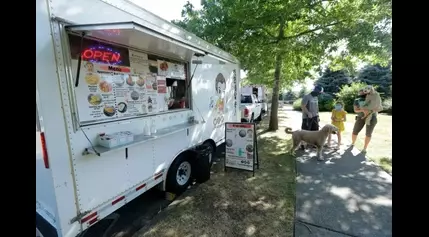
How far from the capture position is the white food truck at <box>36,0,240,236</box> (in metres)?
2.02

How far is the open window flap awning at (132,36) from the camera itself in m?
2.08

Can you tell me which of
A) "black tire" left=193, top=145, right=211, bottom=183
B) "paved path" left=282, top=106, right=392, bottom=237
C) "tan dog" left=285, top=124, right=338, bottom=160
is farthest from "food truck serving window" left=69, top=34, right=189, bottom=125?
"tan dog" left=285, top=124, right=338, bottom=160

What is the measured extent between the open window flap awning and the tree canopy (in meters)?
3.88

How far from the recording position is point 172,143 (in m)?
3.65

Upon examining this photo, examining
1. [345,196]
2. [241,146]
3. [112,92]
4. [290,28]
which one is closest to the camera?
[112,92]

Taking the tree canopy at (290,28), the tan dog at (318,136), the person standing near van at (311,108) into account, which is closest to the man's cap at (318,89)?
the person standing near van at (311,108)

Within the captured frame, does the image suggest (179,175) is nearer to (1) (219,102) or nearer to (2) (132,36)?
(1) (219,102)

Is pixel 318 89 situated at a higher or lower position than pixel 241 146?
higher

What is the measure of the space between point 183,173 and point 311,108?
4345 mm

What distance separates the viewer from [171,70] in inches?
143

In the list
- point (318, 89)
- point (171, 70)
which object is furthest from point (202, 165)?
point (318, 89)

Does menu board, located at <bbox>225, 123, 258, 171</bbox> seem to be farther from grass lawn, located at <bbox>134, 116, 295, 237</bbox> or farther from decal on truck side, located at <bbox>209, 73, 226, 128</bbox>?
decal on truck side, located at <bbox>209, 73, 226, 128</bbox>
